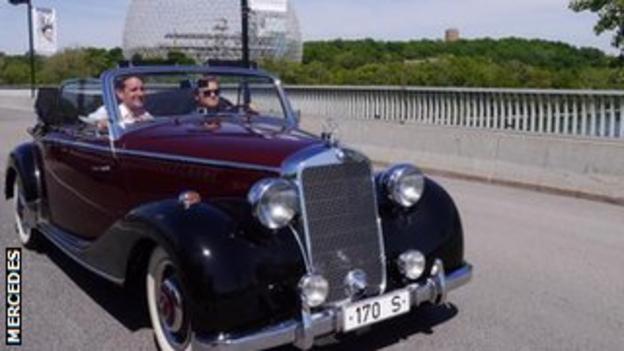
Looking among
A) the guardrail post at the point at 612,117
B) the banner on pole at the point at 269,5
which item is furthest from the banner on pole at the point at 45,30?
the guardrail post at the point at 612,117

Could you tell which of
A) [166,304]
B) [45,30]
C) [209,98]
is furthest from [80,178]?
[45,30]

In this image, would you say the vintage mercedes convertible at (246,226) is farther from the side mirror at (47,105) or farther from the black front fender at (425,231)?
the side mirror at (47,105)

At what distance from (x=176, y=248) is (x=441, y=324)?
183 cm

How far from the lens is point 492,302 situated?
5.03m

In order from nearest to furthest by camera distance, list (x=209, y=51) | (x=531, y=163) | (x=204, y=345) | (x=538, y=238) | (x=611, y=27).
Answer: (x=204, y=345)
(x=538, y=238)
(x=531, y=163)
(x=611, y=27)
(x=209, y=51)

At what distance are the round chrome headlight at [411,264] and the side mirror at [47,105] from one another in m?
3.98

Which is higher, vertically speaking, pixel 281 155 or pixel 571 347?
pixel 281 155

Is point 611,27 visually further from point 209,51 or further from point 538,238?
point 209,51

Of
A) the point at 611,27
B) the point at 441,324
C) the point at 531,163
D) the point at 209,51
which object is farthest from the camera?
the point at 209,51

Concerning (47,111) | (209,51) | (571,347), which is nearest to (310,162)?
(571,347)

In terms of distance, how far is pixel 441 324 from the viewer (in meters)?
4.63

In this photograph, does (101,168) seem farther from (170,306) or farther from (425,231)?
(425,231)

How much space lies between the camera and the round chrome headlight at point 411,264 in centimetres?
419

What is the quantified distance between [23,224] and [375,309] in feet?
14.2
